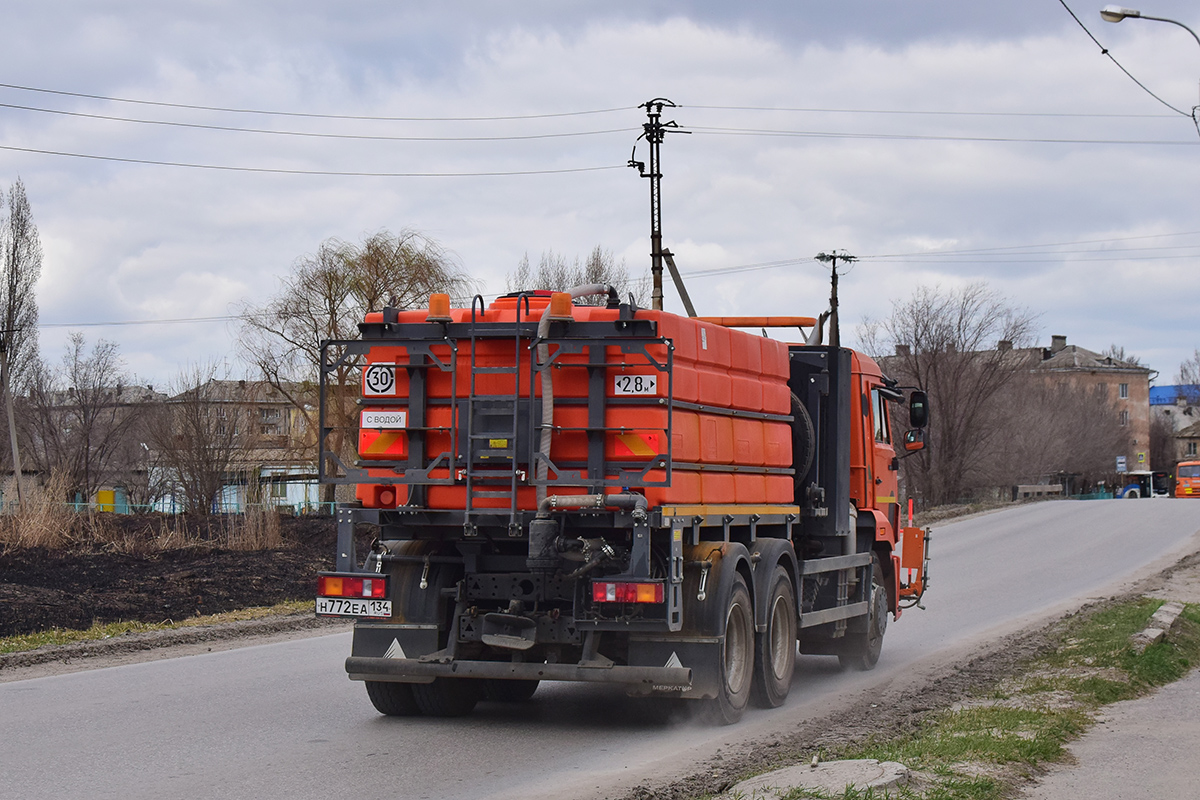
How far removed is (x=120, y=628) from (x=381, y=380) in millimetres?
6953

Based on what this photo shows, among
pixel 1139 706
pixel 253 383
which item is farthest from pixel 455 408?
pixel 253 383

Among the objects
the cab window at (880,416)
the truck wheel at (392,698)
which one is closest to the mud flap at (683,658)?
the truck wheel at (392,698)

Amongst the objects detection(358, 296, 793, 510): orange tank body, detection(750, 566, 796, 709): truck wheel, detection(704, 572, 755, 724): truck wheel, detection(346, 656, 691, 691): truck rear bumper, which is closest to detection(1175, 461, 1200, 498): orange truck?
detection(750, 566, 796, 709): truck wheel

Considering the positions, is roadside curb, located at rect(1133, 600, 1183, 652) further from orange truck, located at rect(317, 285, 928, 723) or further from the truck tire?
orange truck, located at rect(317, 285, 928, 723)

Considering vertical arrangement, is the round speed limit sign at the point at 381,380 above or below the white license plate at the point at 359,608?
above

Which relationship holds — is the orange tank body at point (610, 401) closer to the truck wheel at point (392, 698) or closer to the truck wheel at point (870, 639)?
the truck wheel at point (392, 698)

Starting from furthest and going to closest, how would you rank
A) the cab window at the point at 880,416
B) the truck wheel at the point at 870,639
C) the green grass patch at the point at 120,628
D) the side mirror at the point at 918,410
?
1. the side mirror at the point at 918,410
2. the green grass patch at the point at 120,628
3. the cab window at the point at 880,416
4. the truck wheel at the point at 870,639

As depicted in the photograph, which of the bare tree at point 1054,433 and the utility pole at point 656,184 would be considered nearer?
the utility pole at point 656,184

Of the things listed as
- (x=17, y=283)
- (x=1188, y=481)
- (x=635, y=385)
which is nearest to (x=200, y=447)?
(x=17, y=283)

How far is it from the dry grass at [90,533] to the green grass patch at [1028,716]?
16784mm

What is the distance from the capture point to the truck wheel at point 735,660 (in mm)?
8820

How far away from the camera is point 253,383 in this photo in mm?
42531

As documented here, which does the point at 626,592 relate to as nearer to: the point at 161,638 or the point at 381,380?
the point at 381,380

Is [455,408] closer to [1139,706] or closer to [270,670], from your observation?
[270,670]
